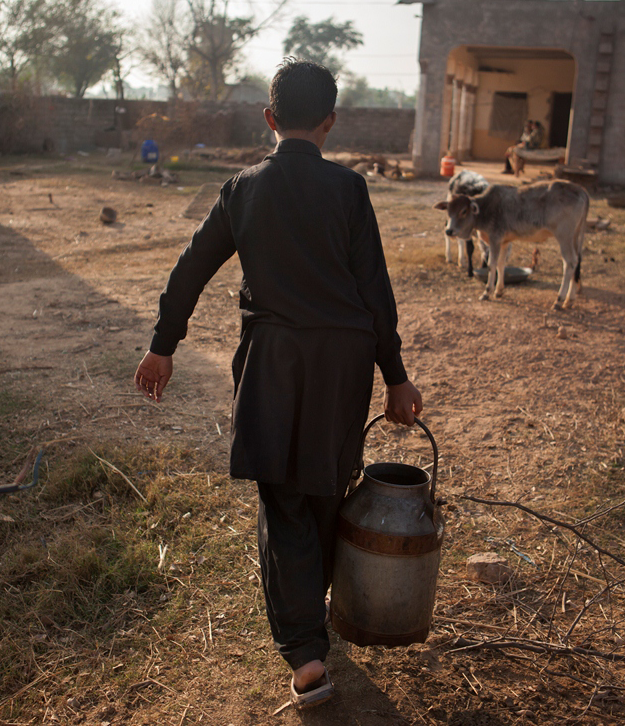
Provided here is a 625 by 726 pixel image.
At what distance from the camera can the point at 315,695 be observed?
2.03m

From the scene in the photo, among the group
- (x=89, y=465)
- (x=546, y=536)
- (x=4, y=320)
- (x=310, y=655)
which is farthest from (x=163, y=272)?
A: (x=310, y=655)

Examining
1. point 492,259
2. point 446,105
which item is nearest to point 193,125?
point 446,105

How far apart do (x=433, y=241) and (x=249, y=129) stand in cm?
1872

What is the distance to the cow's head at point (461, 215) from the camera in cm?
706

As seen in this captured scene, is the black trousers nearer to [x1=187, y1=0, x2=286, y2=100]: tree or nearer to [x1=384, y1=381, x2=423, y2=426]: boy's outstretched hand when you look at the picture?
[x1=384, y1=381, x2=423, y2=426]: boy's outstretched hand

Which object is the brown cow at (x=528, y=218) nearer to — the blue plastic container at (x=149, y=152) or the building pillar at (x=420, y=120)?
the building pillar at (x=420, y=120)

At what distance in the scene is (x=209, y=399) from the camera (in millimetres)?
4559

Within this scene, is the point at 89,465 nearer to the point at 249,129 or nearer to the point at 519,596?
the point at 519,596

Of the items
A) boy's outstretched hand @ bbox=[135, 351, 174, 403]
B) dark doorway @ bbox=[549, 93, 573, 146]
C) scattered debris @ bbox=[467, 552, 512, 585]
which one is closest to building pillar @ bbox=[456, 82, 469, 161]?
dark doorway @ bbox=[549, 93, 573, 146]

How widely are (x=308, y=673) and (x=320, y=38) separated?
58.2 meters

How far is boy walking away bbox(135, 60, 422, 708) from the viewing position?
76.4 inches

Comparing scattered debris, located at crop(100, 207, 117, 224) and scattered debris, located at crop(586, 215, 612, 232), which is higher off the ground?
scattered debris, located at crop(586, 215, 612, 232)

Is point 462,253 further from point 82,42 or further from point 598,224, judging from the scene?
point 82,42

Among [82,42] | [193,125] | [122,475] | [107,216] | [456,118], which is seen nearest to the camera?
[122,475]
